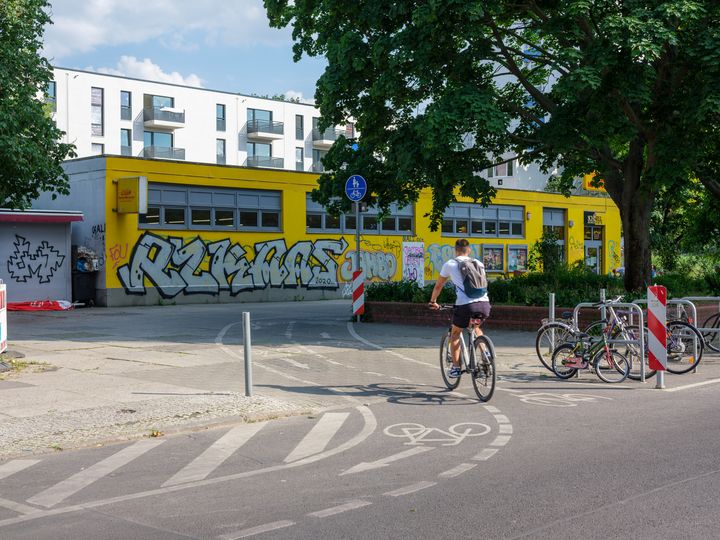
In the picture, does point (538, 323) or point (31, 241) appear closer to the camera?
point (538, 323)

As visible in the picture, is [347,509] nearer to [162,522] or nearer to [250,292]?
[162,522]

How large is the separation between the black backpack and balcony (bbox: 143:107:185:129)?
5654 centimetres

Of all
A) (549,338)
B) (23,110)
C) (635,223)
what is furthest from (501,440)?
(635,223)

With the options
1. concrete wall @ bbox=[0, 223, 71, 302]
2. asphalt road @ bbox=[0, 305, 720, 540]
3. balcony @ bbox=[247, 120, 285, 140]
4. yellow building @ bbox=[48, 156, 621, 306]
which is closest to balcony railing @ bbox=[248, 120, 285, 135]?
balcony @ bbox=[247, 120, 285, 140]

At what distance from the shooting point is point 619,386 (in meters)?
10.9

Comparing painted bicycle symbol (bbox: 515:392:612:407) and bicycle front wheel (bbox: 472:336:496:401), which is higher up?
bicycle front wheel (bbox: 472:336:496:401)

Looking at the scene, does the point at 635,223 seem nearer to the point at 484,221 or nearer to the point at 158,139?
the point at 484,221

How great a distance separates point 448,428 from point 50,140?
Answer: 12025mm

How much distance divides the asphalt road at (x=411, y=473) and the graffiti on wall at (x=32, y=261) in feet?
61.9

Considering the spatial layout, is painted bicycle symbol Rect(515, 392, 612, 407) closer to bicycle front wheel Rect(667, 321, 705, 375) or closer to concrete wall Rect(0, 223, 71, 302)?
bicycle front wheel Rect(667, 321, 705, 375)

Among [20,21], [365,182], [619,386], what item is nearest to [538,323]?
[365,182]

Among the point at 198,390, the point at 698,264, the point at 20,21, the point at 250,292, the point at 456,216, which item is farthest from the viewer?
the point at 456,216

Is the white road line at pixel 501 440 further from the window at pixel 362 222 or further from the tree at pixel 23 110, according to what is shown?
the window at pixel 362 222

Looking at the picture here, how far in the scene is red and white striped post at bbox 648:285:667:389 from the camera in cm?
1062
